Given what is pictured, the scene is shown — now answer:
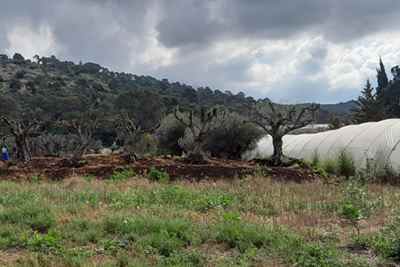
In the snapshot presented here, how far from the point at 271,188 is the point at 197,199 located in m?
2.43

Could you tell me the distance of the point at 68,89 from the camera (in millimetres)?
59875

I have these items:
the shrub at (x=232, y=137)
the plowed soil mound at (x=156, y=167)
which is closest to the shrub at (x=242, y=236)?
the plowed soil mound at (x=156, y=167)

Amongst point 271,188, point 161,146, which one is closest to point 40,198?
point 271,188

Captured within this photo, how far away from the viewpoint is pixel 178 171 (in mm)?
14383

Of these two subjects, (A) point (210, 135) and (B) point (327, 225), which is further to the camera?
(A) point (210, 135)

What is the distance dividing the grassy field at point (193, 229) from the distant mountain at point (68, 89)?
25125 millimetres

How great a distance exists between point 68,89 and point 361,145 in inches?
1869

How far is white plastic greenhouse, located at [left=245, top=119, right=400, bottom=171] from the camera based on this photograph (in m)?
16.3

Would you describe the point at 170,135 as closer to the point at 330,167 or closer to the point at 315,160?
the point at 315,160

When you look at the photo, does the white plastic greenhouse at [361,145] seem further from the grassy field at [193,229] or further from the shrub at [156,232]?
the shrub at [156,232]

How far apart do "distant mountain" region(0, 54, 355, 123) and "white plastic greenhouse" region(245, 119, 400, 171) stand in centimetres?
1192

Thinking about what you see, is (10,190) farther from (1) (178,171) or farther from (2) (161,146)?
(2) (161,146)

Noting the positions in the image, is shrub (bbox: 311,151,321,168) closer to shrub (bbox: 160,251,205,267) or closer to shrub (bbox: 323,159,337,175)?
shrub (bbox: 323,159,337,175)

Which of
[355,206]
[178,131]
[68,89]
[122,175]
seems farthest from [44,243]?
[68,89]
